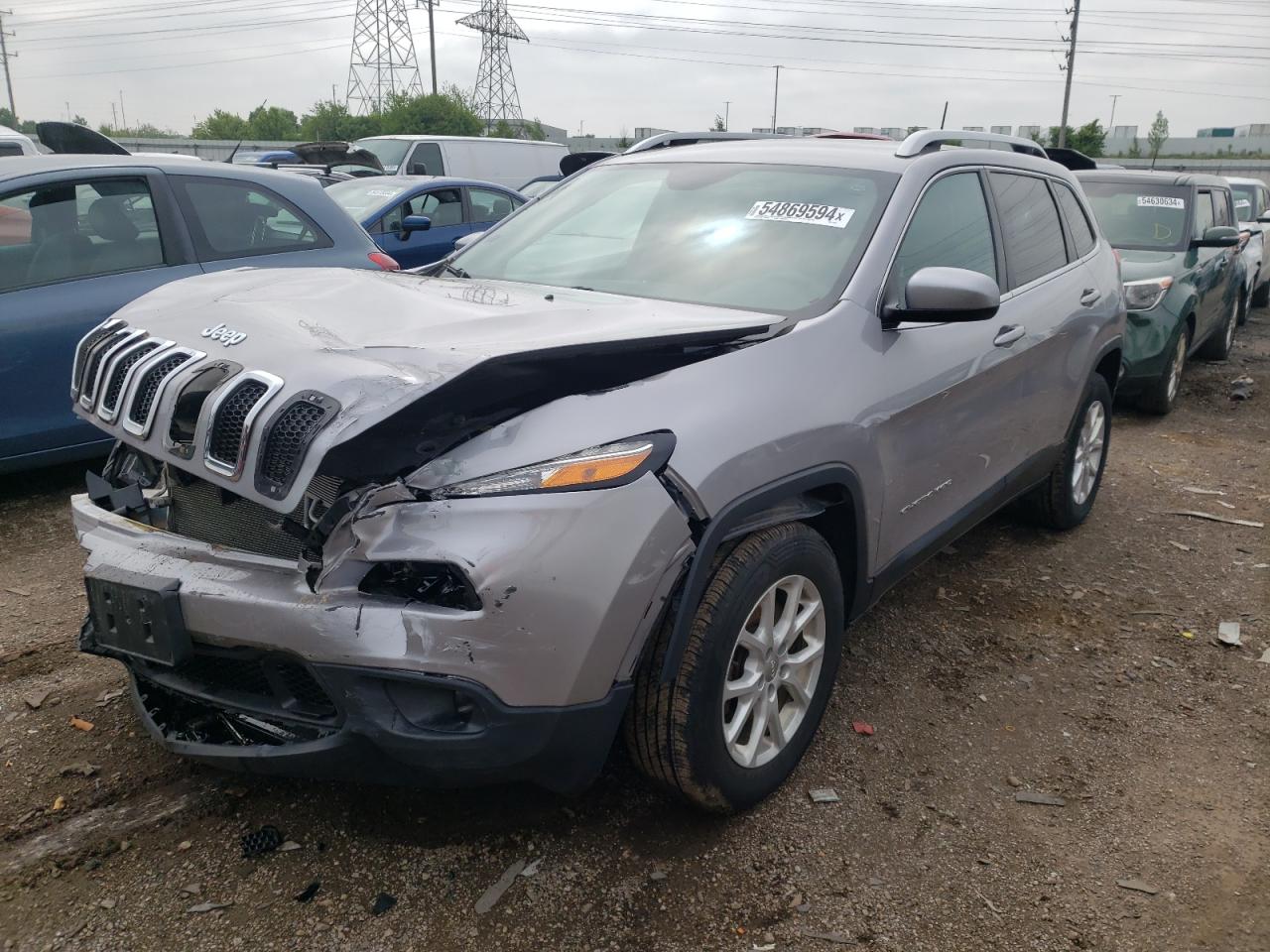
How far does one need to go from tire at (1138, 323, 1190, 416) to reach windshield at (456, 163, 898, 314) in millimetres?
5156

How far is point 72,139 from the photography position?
243 inches

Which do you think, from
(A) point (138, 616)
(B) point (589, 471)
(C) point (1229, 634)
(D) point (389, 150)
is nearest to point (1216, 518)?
(C) point (1229, 634)

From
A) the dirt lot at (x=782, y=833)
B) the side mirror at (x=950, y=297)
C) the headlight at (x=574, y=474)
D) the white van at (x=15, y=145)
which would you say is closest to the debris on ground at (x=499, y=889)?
the dirt lot at (x=782, y=833)

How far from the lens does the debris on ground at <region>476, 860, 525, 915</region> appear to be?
2.34 metres

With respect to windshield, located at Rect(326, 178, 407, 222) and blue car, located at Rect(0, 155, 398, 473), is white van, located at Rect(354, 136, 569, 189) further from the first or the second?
blue car, located at Rect(0, 155, 398, 473)

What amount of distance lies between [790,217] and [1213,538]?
10.8ft

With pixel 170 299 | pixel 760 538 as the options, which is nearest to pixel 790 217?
pixel 760 538

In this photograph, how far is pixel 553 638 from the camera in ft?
6.70

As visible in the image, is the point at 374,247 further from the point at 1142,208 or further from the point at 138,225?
the point at 1142,208

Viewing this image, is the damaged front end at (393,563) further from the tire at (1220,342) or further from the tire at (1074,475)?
the tire at (1220,342)

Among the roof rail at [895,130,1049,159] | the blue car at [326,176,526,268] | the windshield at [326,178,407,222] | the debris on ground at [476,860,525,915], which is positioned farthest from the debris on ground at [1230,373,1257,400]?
the debris on ground at [476,860,525,915]

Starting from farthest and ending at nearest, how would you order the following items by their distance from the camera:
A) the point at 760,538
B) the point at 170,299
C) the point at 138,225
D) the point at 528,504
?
the point at 138,225, the point at 170,299, the point at 760,538, the point at 528,504

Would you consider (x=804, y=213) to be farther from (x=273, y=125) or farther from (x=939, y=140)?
(x=273, y=125)

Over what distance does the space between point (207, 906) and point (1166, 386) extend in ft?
24.3
